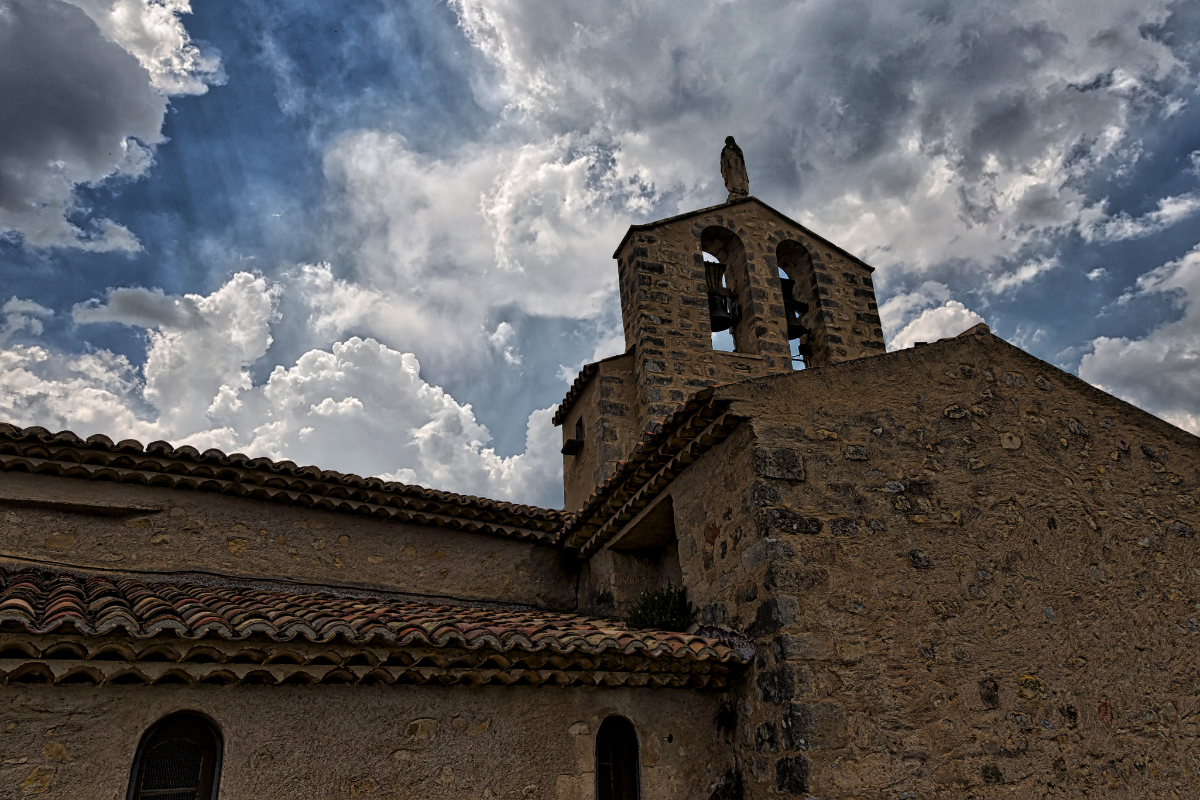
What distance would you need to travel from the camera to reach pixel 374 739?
4.93 m

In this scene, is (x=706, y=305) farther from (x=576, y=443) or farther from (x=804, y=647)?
(x=804, y=647)

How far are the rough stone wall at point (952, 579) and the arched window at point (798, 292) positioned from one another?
486 cm

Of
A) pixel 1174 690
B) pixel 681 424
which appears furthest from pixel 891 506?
pixel 1174 690

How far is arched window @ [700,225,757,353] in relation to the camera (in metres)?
11.5

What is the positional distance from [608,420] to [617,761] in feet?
18.7

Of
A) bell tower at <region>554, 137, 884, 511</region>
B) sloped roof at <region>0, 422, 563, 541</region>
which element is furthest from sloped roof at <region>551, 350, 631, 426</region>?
sloped roof at <region>0, 422, 563, 541</region>

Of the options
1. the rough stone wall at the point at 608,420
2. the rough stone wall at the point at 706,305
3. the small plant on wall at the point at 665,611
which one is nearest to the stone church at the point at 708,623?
the small plant on wall at the point at 665,611

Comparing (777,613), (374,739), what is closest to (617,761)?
(777,613)

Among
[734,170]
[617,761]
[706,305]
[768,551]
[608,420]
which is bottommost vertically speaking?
[617,761]

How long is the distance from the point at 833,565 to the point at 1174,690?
9.94 ft

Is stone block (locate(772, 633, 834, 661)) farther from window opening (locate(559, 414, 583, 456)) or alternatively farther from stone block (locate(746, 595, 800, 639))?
window opening (locate(559, 414, 583, 456))

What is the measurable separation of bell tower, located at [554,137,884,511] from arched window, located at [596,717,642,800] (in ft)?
16.5

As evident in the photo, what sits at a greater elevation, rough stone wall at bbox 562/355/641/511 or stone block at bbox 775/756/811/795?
rough stone wall at bbox 562/355/641/511

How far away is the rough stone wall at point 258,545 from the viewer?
7.03 m
